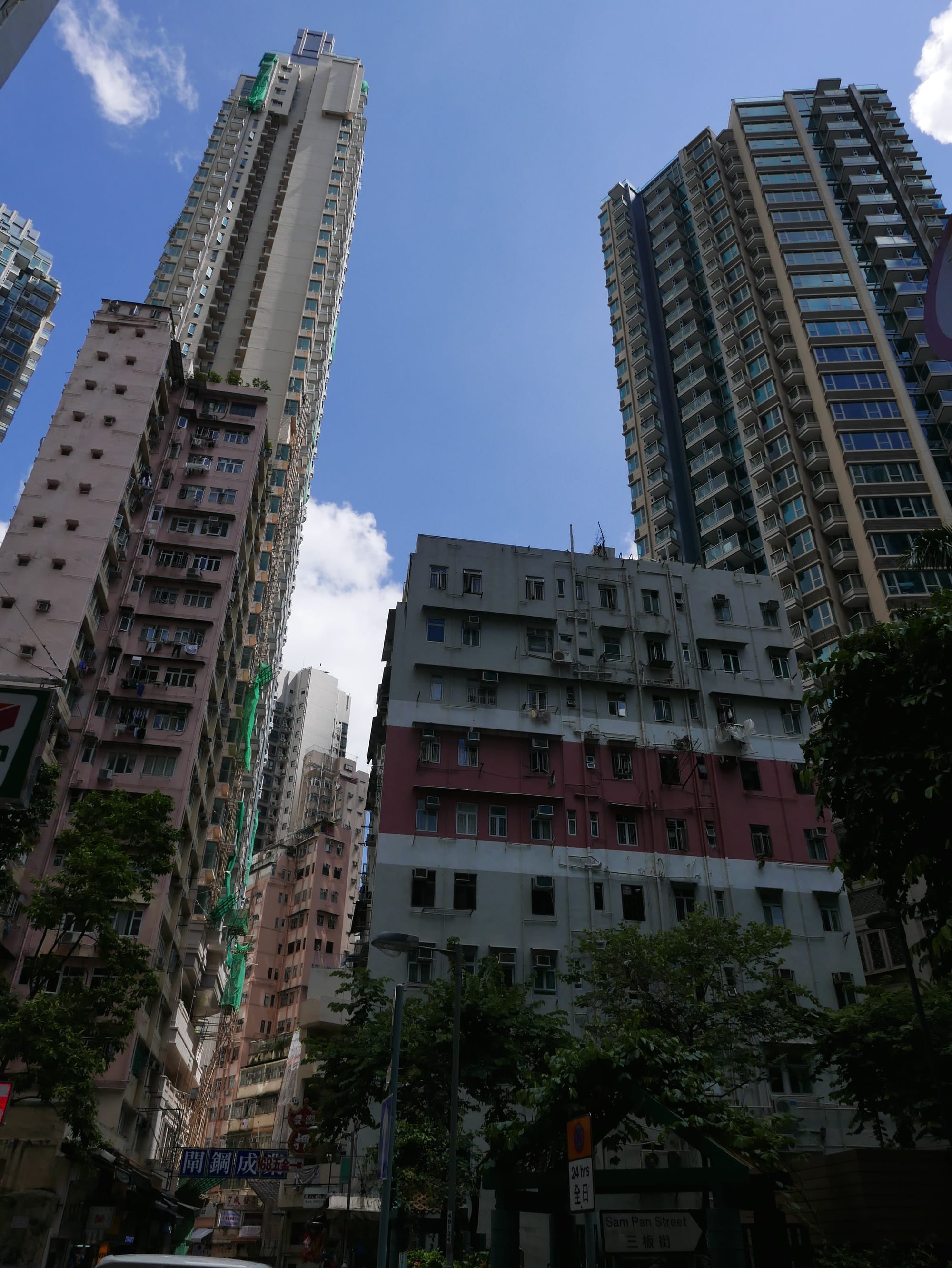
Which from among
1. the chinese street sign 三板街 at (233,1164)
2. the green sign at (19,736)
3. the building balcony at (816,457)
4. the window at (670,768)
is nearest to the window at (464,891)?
the window at (670,768)

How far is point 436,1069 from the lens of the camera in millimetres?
25203

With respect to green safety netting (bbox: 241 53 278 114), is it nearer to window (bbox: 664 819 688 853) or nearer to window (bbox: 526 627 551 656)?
window (bbox: 526 627 551 656)

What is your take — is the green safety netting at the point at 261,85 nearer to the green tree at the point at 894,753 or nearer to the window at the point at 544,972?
the window at the point at 544,972

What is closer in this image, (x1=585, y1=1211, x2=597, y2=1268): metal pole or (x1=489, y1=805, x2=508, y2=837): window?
(x1=585, y1=1211, x2=597, y2=1268): metal pole

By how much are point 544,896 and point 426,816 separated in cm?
533

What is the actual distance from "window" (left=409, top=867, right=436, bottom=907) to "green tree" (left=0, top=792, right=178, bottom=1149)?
10186mm

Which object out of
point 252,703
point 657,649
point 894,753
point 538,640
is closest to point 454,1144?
point 894,753

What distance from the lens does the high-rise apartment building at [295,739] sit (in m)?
124

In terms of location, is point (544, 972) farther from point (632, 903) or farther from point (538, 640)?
point (538, 640)

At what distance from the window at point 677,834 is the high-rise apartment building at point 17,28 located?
3314 centimetres

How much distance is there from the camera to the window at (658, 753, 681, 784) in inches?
1566

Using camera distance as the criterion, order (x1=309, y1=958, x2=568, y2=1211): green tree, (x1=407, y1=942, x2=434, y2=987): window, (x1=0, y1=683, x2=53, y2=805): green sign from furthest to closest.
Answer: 1. (x1=407, y1=942, x2=434, y2=987): window
2. (x1=309, y1=958, x2=568, y2=1211): green tree
3. (x1=0, y1=683, x2=53, y2=805): green sign

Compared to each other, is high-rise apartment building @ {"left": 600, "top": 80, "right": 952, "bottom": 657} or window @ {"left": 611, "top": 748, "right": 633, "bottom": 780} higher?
high-rise apartment building @ {"left": 600, "top": 80, "right": 952, "bottom": 657}

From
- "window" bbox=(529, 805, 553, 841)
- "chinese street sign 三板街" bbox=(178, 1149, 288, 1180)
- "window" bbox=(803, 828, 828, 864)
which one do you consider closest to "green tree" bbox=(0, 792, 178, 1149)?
"chinese street sign 三板街" bbox=(178, 1149, 288, 1180)
